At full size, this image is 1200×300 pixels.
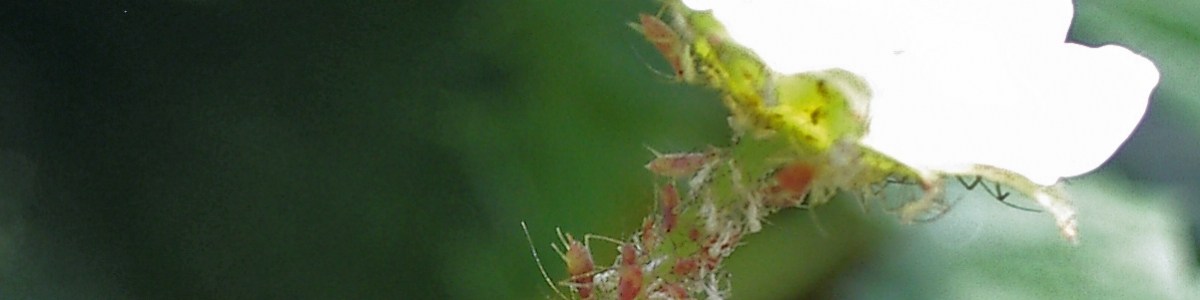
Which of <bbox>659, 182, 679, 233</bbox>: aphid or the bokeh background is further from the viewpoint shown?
the bokeh background

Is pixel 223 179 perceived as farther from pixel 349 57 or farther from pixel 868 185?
pixel 868 185

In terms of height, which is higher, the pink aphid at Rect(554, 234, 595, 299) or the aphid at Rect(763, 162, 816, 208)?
the aphid at Rect(763, 162, 816, 208)

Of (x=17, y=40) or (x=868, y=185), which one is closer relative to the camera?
(x=868, y=185)

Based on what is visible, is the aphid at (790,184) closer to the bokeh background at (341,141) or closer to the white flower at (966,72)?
the white flower at (966,72)

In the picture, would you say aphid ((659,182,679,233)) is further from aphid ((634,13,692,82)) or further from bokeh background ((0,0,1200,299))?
bokeh background ((0,0,1200,299))

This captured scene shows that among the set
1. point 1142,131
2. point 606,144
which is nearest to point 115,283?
point 606,144

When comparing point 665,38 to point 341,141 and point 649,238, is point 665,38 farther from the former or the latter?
A: point 341,141

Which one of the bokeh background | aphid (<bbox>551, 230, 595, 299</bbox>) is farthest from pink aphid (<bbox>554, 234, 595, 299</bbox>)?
the bokeh background
